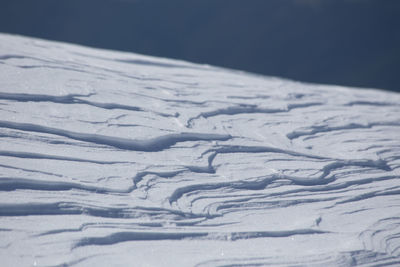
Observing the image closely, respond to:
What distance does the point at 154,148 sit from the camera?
78.7 inches

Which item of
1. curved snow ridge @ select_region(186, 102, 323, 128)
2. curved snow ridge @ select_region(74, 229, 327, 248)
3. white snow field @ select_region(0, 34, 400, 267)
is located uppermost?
curved snow ridge @ select_region(186, 102, 323, 128)

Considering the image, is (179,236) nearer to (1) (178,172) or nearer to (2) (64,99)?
(1) (178,172)

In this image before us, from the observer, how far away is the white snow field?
144 cm

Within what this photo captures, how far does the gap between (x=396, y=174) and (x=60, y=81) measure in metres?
1.64

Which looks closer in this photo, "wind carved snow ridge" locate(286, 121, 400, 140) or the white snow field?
the white snow field

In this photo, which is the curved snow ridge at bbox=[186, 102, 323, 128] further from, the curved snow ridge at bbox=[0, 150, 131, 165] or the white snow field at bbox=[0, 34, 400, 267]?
the curved snow ridge at bbox=[0, 150, 131, 165]

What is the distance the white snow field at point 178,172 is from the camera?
144 centimetres

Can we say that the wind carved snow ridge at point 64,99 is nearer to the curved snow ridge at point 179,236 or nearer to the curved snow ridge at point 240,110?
the curved snow ridge at point 240,110

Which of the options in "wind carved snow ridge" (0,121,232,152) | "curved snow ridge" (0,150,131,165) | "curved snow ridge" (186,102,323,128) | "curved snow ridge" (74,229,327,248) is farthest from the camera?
"curved snow ridge" (186,102,323,128)

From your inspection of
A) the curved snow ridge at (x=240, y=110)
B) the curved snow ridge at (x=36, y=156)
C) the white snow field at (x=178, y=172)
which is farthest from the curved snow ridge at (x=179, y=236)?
the curved snow ridge at (x=240, y=110)

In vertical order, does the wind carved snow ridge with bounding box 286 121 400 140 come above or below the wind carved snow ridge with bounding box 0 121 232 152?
above

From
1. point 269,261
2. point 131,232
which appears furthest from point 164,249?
point 269,261

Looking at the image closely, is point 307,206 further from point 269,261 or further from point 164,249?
point 164,249

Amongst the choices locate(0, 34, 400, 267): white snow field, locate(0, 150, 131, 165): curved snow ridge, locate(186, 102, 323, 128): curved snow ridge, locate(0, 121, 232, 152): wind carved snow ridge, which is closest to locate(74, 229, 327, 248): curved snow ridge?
locate(0, 34, 400, 267): white snow field
